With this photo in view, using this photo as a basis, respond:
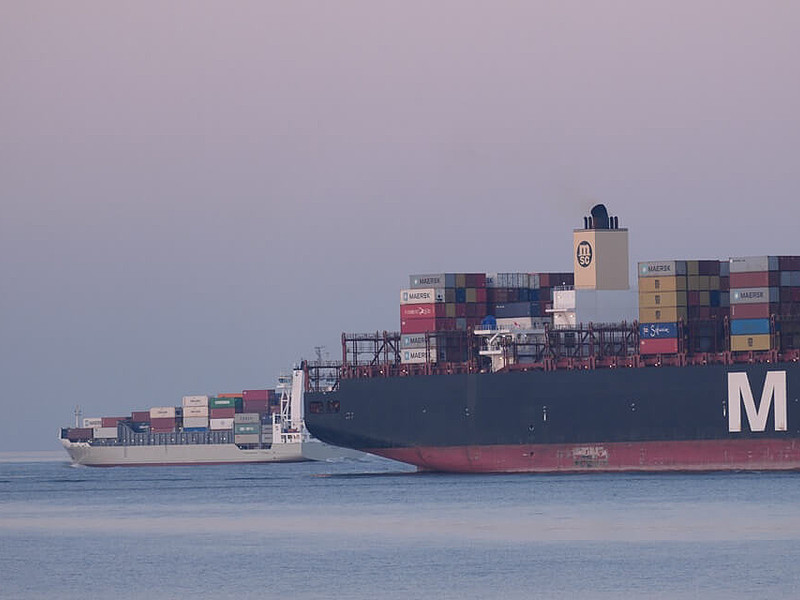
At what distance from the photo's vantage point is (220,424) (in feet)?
457

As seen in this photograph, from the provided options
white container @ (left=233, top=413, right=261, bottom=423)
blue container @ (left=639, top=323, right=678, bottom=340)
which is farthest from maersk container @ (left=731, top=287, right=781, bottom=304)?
white container @ (left=233, top=413, right=261, bottom=423)

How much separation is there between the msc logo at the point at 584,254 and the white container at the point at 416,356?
27.5 feet

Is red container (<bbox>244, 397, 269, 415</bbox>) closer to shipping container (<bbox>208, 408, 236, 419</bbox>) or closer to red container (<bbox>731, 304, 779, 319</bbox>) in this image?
shipping container (<bbox>208, 408, 236, 419</bbox>)

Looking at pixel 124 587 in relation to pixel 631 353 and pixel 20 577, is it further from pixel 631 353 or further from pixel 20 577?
pixel 631 353

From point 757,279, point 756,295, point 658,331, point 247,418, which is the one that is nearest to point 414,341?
point 658,331

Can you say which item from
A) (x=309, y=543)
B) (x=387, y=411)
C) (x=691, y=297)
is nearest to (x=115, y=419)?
(x=387, y=411)

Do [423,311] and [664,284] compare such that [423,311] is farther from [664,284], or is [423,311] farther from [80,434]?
[80,434]

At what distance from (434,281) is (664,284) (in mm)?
12521

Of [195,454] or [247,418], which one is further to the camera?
[195,454]

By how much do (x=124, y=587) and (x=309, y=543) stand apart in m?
10.1

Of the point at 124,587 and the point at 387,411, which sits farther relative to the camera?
the point at 387,411

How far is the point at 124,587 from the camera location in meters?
46.9

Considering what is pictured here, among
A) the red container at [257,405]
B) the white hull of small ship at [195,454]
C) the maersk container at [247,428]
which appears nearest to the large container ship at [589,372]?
the white hull of small ship at [195,454]

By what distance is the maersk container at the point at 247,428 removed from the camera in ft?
440
